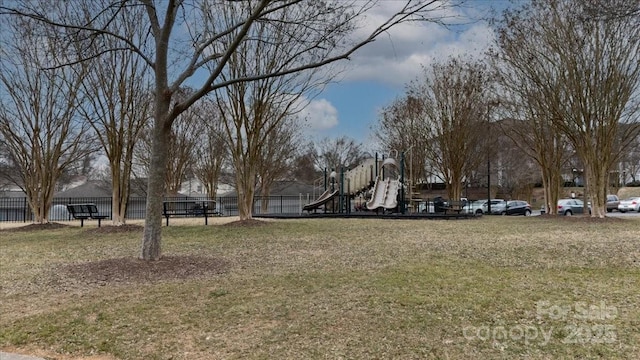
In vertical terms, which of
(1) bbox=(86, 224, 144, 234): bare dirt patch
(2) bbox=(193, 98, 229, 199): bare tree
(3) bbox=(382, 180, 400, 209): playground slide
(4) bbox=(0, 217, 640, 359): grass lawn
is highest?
(2) bbox=(193, 98, 229, 199): bare tree

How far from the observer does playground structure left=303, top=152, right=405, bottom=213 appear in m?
23.9

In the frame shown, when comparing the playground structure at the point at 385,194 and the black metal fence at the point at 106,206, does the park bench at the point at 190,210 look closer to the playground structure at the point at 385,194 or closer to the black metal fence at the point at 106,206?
the black metal fence at the point at 106,206

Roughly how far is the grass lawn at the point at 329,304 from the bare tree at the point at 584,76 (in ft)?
33.4

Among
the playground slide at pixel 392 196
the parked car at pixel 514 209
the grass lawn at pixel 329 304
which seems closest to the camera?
the grass lawn at pixel 329 304

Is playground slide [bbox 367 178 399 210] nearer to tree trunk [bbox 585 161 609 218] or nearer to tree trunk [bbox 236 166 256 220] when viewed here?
tree trunk [bbox 585 161 609 218]

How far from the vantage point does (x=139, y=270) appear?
22.8ft

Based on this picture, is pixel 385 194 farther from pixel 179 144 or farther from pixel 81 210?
pixel 179 144

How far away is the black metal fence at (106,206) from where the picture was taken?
28.5m

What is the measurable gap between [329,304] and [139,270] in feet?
11.2

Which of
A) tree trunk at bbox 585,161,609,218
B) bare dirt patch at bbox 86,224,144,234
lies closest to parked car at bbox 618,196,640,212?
tree trunk at bbox 585,161,609,218

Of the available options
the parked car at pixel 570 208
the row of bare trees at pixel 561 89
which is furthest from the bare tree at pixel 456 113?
the parked car at pixel 570 208

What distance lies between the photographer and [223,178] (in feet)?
157

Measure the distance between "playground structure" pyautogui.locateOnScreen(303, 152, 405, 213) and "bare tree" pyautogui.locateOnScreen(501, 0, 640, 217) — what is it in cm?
761

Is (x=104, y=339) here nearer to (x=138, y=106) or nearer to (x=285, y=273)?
(x=285, y=273)
